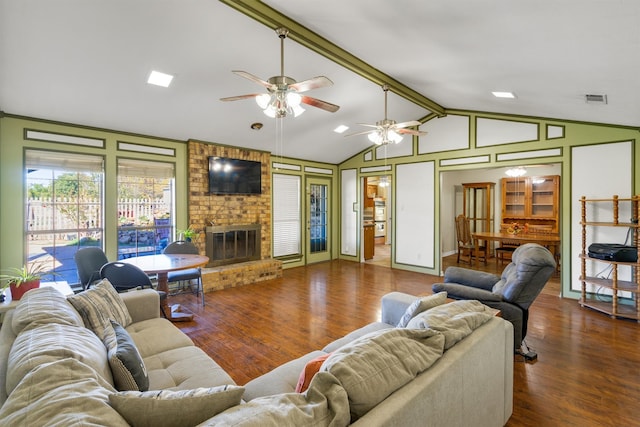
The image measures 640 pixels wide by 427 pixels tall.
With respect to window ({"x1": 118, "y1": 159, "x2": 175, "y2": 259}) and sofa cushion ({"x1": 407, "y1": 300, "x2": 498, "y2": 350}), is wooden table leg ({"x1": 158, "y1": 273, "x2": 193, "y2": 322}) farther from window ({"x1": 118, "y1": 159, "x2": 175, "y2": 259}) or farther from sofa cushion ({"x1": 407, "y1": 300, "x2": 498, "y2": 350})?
sofa cushion ({"x1": 407, "y1": 300, "x2": 498, "y2": 350})

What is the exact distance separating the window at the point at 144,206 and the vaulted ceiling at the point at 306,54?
592 mm

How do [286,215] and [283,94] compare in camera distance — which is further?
[286,215]

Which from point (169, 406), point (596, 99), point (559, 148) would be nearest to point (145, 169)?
point (169, 406)

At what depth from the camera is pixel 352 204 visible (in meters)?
7.93

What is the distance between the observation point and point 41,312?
1636 mm

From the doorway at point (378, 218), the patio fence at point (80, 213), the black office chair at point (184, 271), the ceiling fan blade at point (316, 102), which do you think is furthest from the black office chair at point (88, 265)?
the doorway at point (378, 218)

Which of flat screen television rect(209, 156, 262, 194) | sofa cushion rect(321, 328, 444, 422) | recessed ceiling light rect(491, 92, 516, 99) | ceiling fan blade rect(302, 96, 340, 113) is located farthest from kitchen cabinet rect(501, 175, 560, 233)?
sofa cushion rect(321, 328, 444, 422)

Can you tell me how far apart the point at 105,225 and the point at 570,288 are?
277 inches

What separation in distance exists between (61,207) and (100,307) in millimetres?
2971

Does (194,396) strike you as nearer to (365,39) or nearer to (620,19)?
(620,19)

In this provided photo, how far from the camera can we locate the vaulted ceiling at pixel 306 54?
2.38 metres

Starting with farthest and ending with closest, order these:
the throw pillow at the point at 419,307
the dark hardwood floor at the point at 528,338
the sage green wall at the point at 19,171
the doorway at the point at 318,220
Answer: the doorway at the point at 318,220 < the sage green wall at the point at 19,171 < the dark hardwood floor at the point at 528,338 < the throw pillow at the point at 419,307

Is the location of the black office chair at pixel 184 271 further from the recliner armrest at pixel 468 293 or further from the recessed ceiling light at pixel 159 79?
the recliner armrest at pixel 468 293

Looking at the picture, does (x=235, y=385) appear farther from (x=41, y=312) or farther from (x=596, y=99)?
(x=596, y=99)
